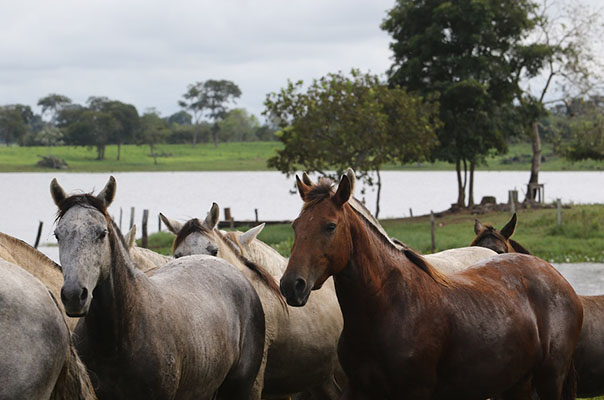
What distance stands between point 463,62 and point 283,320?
31.9m

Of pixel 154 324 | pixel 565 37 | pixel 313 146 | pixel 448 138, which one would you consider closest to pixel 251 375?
pixel 154 324

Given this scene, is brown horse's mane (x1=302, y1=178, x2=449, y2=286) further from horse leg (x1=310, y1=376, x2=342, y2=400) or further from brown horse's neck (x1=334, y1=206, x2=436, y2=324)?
horse leg (x1=310, y1=376, x2=342, y2=400)

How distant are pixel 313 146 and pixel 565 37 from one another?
18.4 meters

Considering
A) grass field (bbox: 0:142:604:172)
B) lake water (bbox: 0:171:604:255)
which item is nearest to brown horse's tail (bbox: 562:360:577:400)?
lake water (bbox: 0:171:604:255)

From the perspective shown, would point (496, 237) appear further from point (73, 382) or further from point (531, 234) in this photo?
point (531, 234)

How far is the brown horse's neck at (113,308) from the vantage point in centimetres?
457

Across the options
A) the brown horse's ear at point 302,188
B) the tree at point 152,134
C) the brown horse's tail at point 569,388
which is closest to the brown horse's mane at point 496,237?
the brown horse's tail at point 569,388

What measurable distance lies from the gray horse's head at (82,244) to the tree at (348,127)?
26839 mm

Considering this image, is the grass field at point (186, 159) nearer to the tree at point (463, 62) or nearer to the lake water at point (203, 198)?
the lake water at point (203, 198)

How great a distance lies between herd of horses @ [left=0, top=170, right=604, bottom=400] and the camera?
13.5 feet

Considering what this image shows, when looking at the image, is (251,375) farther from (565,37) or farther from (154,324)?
(565,37)

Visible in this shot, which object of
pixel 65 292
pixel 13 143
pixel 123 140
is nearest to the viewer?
pixel 65 292

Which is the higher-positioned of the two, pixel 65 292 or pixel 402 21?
pixel 402 21

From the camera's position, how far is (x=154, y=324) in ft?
15.9
